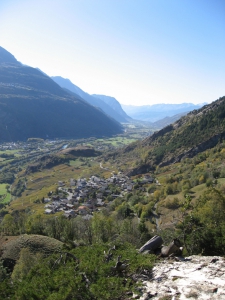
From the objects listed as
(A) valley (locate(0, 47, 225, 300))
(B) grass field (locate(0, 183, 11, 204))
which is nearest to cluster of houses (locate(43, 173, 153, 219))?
(A) valley (locate(0, 47, 225, 300))

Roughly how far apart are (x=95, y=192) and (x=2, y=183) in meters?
88.4

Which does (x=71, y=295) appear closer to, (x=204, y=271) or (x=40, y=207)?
(x=204, y=271)

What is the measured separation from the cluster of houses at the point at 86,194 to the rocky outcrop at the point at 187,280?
268 feet

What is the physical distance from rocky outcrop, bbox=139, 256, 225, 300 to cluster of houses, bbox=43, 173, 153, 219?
3213 inches

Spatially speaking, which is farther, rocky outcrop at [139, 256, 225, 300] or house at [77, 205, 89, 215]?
house at [77, 205, 89, 215]

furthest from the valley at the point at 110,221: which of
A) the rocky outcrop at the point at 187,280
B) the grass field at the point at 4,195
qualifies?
the rocky outcrop at the point at 187,280

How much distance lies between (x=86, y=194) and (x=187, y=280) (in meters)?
119

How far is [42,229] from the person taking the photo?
209ft

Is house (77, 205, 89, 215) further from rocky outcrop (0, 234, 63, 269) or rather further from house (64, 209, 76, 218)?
rocky outcrop (0, 234, 63, 269)

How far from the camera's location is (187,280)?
19438 mm

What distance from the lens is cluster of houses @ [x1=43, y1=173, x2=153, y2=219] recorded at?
11204 centimetres

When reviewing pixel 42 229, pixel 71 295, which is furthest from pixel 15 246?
pixel 71 295

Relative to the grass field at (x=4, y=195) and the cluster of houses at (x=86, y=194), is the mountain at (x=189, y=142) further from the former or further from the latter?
the grass field at (x=4, y=195)

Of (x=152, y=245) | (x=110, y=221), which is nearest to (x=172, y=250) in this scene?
(x=152, y=245)
